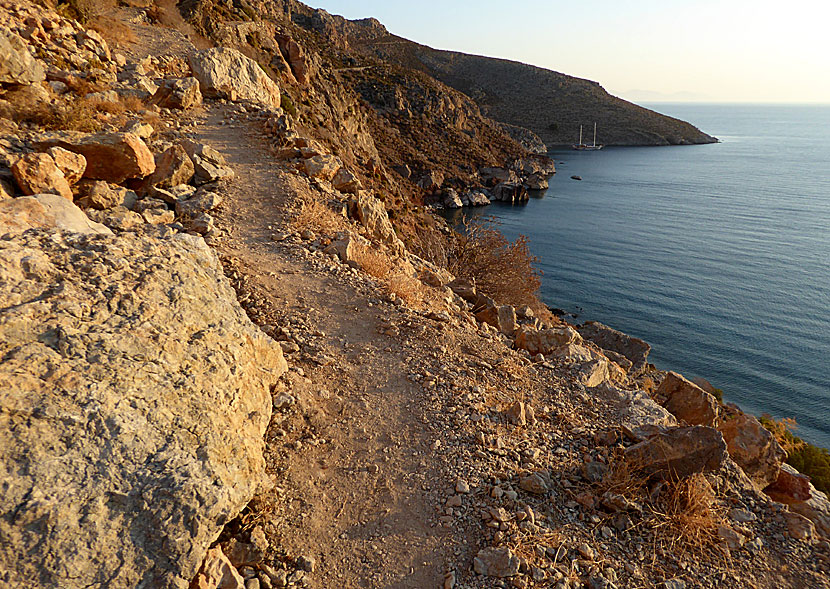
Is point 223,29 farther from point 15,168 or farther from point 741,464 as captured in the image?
point 741,464

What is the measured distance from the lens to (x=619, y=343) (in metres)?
23.0

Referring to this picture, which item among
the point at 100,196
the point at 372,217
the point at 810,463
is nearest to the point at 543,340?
the point at 372,217

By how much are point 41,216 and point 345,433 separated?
13.5 feet

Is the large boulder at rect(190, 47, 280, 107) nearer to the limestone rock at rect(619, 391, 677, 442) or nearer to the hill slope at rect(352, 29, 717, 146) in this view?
the limestone rock at rect(619, 391, 677, 442)

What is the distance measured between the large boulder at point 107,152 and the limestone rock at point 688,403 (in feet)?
34.9

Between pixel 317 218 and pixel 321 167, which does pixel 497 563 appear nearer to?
pixel 317 218

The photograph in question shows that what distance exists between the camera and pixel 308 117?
3272 cm

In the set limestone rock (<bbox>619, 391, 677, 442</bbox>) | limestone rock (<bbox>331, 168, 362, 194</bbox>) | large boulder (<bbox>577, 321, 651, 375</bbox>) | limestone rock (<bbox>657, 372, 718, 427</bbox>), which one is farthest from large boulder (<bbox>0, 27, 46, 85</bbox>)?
large boulder (<bbox>577, 321, 651, 375</bbox>)

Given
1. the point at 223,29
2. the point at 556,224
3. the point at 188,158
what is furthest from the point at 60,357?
the point at 556,224

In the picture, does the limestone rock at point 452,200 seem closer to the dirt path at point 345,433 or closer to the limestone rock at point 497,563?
the dirt path at point 345,433

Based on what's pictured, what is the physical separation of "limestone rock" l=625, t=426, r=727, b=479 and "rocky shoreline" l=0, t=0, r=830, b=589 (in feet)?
0.09

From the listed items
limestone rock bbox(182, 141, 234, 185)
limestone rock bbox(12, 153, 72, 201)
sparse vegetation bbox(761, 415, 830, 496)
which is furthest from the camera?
sparse vegetation bbox(761, 415, 830, 496)

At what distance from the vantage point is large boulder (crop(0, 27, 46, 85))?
9.16 metres

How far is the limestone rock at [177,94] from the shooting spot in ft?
44.9
